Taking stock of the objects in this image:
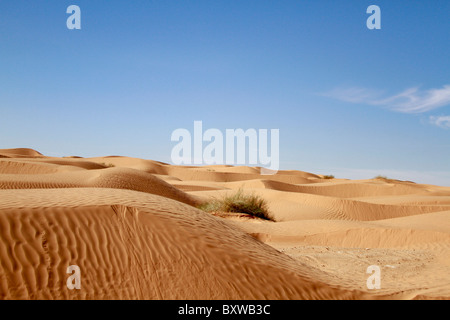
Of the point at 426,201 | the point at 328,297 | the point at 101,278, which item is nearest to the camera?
the point at 101,278

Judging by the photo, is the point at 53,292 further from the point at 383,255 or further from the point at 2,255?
the point at 383,255

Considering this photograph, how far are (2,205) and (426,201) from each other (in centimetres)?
2375

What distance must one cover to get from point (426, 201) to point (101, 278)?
76.8 feet

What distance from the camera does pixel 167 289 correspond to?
12.4 ft

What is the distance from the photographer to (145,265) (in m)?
3.94

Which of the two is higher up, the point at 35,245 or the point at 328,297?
the point at 35,245
